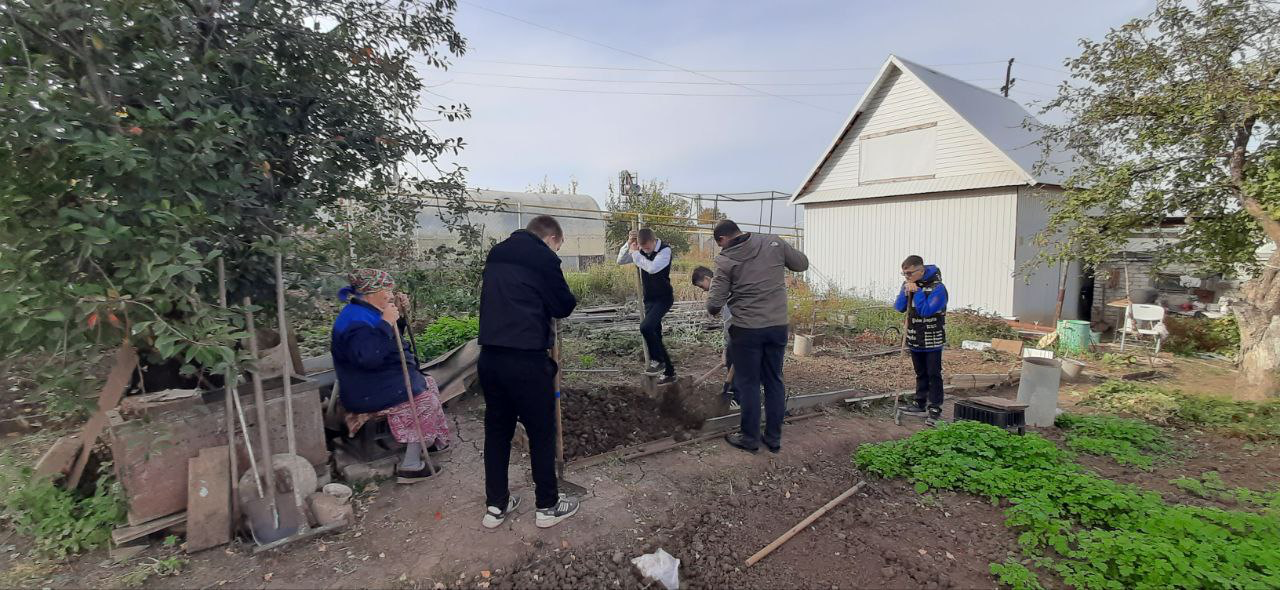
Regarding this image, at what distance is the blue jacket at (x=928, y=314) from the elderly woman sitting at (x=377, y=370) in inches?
180

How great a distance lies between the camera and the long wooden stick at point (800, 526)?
312cm

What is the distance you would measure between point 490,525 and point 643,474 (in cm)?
123

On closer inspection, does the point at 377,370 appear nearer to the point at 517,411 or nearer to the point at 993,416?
the point at 517,411

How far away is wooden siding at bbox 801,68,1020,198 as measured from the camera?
11.9 meters

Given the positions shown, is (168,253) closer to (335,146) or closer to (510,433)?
(335,146)

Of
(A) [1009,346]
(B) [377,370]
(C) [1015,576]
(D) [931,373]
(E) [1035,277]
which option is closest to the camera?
(C) [1015,576]

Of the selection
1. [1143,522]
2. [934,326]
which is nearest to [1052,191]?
[934,326]

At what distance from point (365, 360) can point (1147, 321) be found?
13555 mm

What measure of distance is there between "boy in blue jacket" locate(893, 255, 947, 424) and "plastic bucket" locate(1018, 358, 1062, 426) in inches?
31.9

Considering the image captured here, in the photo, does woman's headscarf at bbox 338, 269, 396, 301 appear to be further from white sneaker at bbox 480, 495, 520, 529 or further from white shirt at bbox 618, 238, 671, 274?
white shirt at bbox 618, 238, 671, 274

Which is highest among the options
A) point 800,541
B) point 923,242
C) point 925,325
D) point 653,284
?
point 923,242

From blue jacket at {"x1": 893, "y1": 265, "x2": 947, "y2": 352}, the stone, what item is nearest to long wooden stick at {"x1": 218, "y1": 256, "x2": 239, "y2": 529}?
the stone

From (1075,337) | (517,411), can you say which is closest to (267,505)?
(517,411)

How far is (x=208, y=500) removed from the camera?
3053mm
